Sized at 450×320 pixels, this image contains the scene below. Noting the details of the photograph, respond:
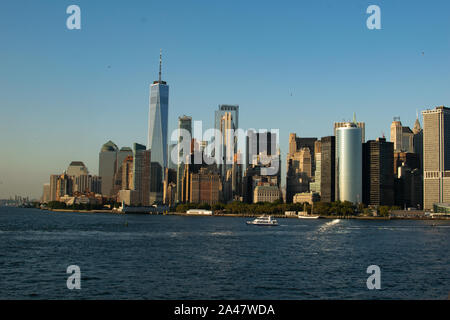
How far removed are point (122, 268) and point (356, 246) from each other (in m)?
43.1

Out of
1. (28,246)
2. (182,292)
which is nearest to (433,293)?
(182,292)

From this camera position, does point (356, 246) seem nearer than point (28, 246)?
No

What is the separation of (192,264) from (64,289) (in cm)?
1734

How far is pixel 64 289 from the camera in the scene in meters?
37.4

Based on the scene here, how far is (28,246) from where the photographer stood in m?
69.9

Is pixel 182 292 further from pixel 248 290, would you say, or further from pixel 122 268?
pixel 122 268
